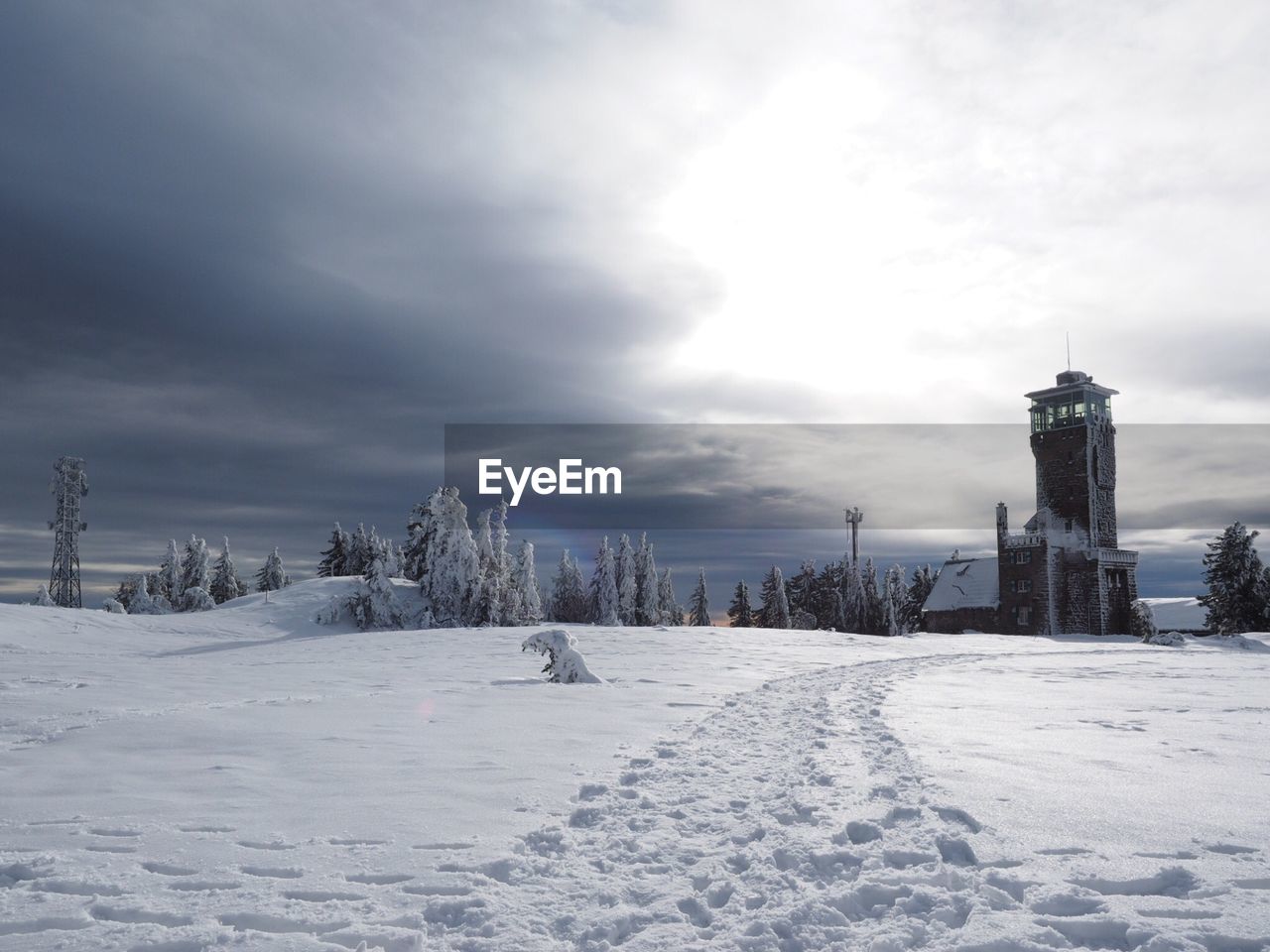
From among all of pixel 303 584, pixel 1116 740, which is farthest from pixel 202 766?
pixel 303 584

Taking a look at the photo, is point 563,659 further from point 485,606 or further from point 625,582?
point 625,582

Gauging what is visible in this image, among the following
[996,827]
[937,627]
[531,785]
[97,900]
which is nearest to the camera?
[97,900]

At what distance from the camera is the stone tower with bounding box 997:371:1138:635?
2323 inches

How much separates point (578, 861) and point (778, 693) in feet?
36.2

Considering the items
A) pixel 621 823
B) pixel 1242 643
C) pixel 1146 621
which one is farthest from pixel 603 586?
pixel 621 823

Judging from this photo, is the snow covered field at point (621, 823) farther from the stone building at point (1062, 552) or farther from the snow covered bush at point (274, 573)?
the snow covered bush at point (274, 573)

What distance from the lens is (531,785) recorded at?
7441 millimetres

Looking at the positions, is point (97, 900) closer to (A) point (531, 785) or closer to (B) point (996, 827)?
(A) point (531, 785)

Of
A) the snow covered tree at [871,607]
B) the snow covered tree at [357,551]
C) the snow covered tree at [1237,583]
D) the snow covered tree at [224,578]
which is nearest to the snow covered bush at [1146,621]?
the snow covered tree at [1237,583]

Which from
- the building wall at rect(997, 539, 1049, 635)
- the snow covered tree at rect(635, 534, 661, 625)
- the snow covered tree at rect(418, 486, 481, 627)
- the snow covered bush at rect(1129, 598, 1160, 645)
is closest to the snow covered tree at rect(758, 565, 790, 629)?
the snow covered tree at rect(635, 534, 661, 625)

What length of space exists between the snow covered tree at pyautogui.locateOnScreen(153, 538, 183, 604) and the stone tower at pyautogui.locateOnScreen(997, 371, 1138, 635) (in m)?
69.3

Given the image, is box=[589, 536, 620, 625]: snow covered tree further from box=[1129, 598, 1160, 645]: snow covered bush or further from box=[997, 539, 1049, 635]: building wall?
box=[1129, 598, 1160, 645]: snow covered bush

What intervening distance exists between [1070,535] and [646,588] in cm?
3510

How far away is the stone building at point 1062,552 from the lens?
59094mm
